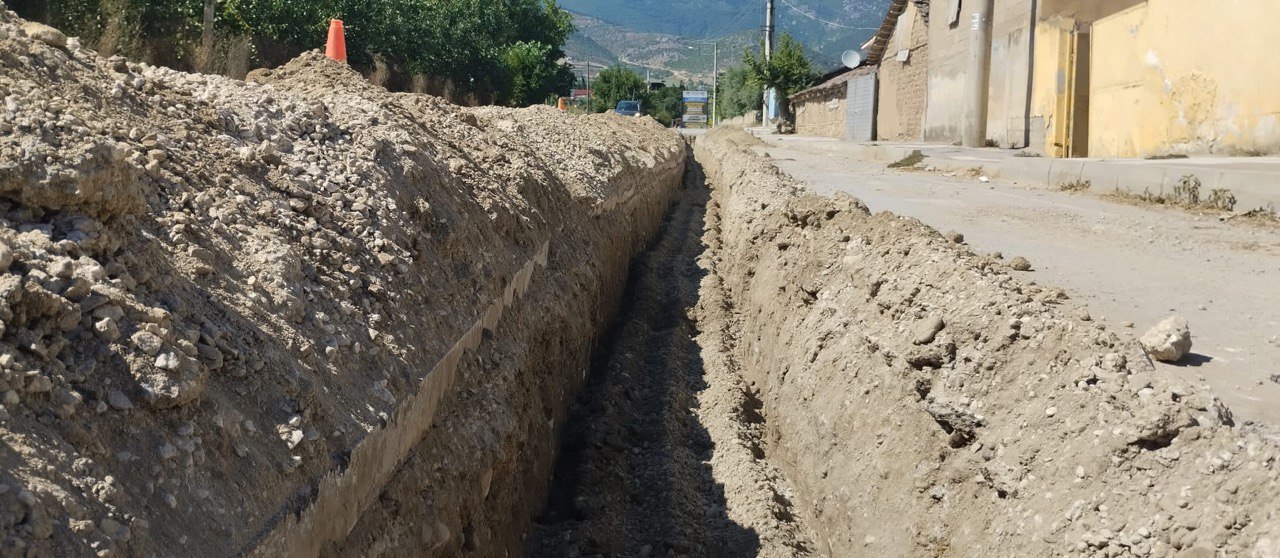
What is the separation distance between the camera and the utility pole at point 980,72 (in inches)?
845

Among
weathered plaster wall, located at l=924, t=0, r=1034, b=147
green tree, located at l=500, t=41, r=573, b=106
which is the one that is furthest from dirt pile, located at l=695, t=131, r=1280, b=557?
green tree, located at l=500, t=41, r=573, b=106

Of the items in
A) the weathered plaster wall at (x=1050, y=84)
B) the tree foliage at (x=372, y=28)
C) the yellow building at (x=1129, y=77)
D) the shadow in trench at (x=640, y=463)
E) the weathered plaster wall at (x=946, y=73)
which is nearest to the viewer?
the shadow in trench at (x=640, y=463)

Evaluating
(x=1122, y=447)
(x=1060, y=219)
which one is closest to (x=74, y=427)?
(x=1122, y=447)

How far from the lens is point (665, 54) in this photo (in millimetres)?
198000

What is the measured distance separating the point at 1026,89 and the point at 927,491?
1615cm

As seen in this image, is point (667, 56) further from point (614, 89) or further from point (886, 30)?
point (886, 30)

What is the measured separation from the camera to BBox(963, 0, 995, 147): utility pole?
21.5m

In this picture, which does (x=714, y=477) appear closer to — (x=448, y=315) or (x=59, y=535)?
(x=448, y=315)

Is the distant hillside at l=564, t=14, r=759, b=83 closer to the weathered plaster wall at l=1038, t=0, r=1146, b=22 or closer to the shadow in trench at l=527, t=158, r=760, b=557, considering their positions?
the weathered plaster wall at l=1038, t=0, r=1146, b=22

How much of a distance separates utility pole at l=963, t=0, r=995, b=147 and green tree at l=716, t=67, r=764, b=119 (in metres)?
37.8

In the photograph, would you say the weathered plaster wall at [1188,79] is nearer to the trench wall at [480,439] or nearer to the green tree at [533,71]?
the trench wall at [480,439]

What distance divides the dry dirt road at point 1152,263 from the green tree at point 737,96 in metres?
50.1

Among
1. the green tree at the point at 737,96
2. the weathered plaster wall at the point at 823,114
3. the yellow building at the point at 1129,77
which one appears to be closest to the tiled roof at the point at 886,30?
the weathered plaster wall at the point at 823,114

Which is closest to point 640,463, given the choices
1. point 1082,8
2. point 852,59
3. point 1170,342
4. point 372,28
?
point 1170,342
